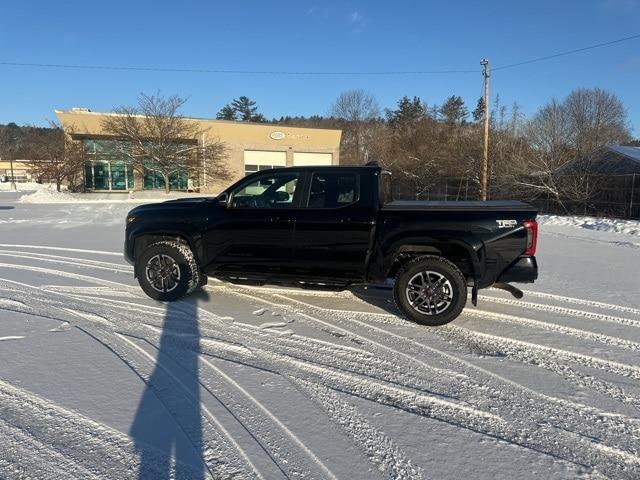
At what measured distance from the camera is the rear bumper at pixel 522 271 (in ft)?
15.7

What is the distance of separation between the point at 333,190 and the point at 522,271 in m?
2.45

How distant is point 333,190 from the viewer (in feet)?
17.7

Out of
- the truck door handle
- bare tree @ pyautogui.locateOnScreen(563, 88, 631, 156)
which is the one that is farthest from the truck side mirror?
bare tree @ pyautogui.locateOnScreen(563, 88, 631, 156)

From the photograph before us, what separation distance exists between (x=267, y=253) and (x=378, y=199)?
5.28 feet

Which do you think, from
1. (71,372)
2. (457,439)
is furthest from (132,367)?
(457,439)

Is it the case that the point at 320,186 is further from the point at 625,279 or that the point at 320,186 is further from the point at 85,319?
the point at 625,279

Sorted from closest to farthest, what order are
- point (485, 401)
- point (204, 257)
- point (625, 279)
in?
1. point (485, 401)
2. point (204, 257)
3. point (625, 279)

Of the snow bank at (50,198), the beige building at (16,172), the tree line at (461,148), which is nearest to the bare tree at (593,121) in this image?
the tree line at (461,148)

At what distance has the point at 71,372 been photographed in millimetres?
3629

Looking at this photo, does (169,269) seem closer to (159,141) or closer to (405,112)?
(159,141)

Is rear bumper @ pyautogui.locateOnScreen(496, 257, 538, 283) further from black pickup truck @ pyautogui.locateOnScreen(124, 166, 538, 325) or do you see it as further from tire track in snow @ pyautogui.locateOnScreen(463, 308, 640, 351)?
tire track in snow @ pyautogui.locateOnScreen(463, 308, 640, 351)

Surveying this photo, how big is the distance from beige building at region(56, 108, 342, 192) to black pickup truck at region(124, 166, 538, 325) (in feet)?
109

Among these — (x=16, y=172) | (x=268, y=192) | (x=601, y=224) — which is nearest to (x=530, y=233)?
(x=268, y=192)

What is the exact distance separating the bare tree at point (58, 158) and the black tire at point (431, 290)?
36.4 metres
